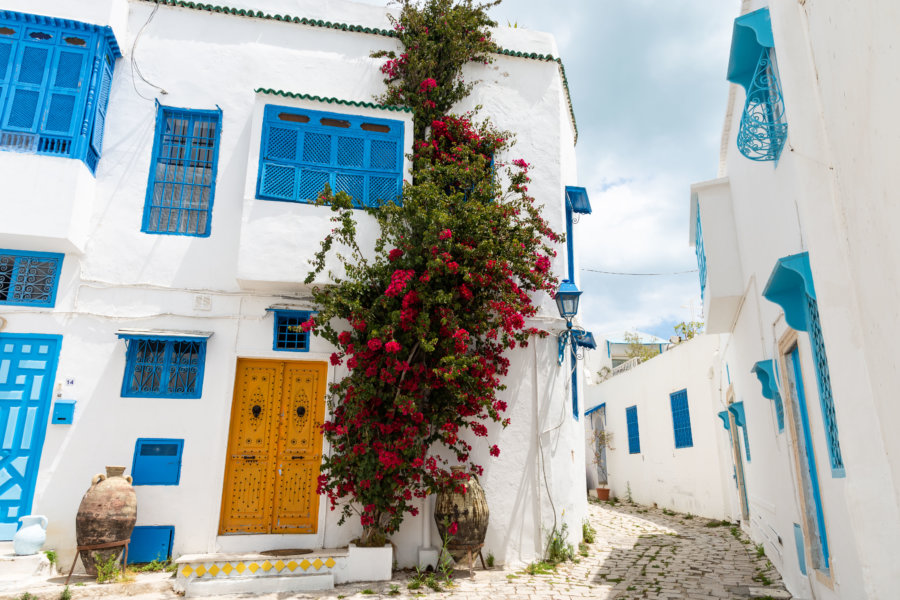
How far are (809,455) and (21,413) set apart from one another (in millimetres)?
8432

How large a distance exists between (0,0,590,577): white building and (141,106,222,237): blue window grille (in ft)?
0.09

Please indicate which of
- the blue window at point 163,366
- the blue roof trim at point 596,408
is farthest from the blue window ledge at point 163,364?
the blue roof trim at point 596,408

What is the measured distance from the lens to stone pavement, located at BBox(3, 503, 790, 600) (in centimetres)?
617

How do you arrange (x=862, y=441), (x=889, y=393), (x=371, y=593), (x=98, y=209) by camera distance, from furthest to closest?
(x=98, y=209), (x=371, y=593), (x=862, y=441), (x=889, y=393)

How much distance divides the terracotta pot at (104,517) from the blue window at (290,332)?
2.43m

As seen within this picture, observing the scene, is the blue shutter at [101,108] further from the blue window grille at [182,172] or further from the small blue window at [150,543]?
the small blue window at [150,543]

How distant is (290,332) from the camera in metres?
7.93

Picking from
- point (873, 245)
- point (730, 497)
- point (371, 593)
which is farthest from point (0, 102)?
point (730, 497)

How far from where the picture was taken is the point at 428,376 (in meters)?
7.23

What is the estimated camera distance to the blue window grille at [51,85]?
7.50 m

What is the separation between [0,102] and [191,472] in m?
5.30

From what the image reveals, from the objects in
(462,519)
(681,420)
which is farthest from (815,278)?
(681,420)

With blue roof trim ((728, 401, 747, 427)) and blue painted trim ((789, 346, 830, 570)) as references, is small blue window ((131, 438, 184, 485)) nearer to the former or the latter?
blue painted trim ((789, 346, 830, 570))

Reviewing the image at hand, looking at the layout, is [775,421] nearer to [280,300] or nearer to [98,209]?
[280,300]
